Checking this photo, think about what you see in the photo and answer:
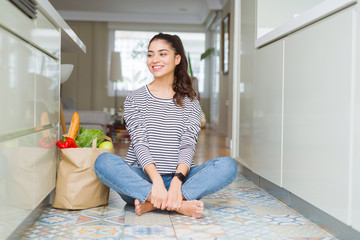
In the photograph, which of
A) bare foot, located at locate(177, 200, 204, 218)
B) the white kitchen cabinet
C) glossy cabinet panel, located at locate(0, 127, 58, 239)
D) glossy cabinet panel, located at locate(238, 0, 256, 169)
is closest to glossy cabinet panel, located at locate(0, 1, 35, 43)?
the white kitchen cabinet

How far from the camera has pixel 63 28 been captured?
2.12m

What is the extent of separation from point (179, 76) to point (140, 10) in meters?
7.16

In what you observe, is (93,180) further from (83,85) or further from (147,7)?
(83,85)

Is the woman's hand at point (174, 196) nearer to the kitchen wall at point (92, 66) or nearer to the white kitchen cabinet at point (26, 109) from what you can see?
the white kitchen cabinet at point (26, 109)

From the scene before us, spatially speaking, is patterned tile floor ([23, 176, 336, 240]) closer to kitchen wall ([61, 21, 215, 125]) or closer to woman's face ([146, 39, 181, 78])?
woman's face ([146, 39, 181, 78])

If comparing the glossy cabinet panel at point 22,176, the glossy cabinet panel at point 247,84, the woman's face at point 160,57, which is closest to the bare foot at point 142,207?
the glossy cabinet panel at point 22,176

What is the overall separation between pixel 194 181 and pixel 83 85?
796 cm

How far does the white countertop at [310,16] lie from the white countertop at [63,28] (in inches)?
44.0

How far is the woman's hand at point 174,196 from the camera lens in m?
1.84

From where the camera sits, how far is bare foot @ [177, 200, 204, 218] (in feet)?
6.08

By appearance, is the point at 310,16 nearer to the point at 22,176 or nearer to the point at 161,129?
the point at 161,129

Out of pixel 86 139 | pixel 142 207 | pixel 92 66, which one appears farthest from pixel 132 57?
pixel 142 207

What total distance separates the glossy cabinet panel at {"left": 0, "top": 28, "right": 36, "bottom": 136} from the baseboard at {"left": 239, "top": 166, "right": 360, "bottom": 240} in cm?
122

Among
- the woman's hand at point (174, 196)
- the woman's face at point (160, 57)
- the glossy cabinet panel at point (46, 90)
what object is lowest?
the woman's hand at point (174, 196)
